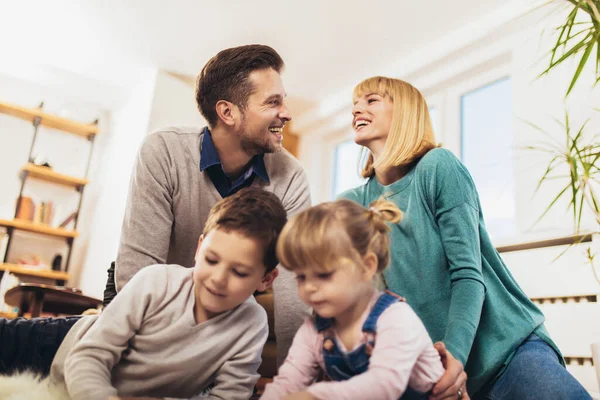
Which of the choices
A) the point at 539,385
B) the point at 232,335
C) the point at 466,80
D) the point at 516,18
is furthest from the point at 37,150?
the point at 539,385

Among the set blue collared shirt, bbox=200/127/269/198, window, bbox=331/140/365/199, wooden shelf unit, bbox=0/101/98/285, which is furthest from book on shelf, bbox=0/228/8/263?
blue collared shirt, bbox=200/127/269/198

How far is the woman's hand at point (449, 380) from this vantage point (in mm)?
924

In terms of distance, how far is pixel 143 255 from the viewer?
1.42 m

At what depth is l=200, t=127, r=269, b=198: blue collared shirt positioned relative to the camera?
158 centimetres

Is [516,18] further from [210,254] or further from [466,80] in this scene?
[210,254]

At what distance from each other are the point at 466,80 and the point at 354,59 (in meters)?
0.82

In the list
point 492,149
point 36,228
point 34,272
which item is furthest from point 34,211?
point 492,149

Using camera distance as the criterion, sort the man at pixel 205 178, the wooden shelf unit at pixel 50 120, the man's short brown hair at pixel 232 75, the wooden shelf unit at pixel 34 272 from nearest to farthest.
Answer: the man at pixel 205 178, the man's short brown hair at pixel 232 75, the wooden shelf unit at pixel 34 272, the wooden shelf unit at pixel 50 120

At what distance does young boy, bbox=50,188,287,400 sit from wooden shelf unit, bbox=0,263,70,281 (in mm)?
3479

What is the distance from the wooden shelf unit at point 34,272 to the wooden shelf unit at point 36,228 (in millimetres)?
309

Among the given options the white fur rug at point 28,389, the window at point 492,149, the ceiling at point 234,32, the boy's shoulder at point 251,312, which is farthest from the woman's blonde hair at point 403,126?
the ceiling at point 234,32

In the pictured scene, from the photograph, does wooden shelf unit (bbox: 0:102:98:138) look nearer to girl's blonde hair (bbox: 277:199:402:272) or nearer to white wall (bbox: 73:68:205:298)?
white wall (bbox: 73:68:205:298)

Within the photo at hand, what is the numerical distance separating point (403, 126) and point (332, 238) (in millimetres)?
763

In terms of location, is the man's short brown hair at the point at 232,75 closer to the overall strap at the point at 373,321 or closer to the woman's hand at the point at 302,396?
the overall strap at the point at 373,321
